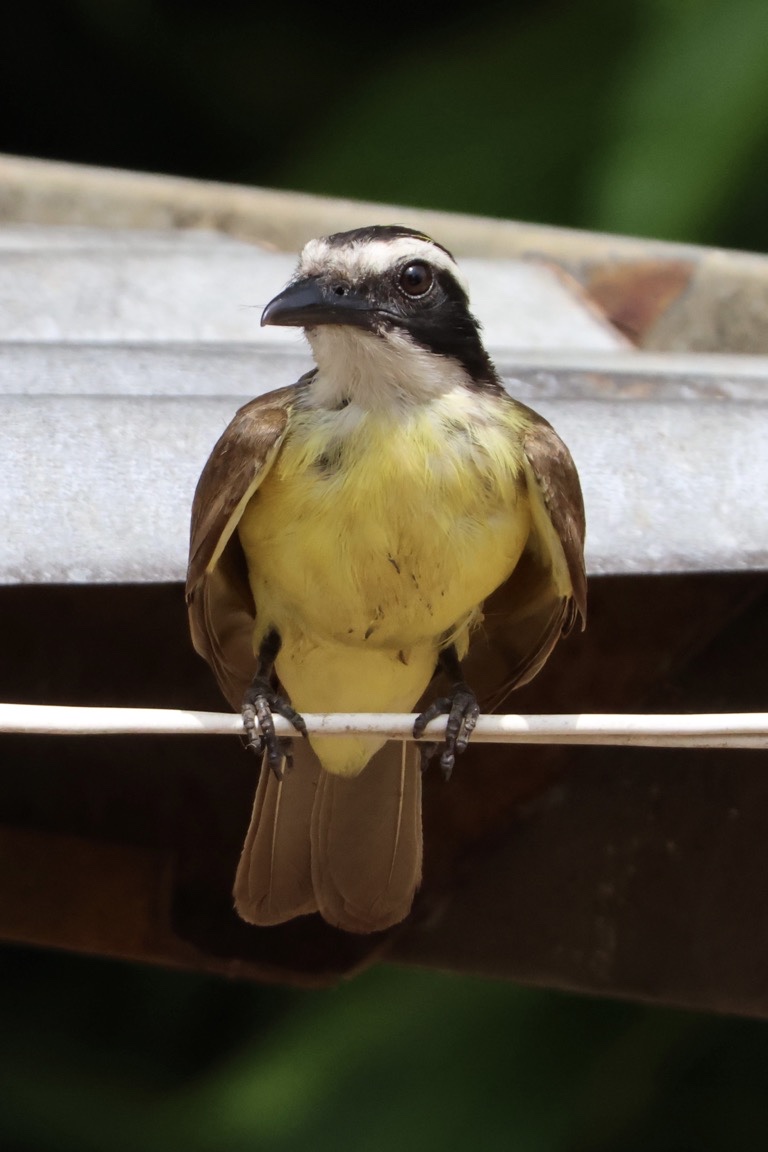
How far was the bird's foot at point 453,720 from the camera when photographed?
2.37 meters

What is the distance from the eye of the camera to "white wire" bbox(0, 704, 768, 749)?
160cm

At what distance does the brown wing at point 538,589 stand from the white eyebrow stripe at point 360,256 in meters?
0.39

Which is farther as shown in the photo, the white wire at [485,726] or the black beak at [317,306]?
the black beak at [317,306]

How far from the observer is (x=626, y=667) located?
98.2 inches

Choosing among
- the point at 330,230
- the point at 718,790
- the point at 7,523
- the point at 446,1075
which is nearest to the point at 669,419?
the point at 718,790

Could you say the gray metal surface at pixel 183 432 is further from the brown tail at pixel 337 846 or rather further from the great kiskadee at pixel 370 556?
the brown tail at pixel 337 846

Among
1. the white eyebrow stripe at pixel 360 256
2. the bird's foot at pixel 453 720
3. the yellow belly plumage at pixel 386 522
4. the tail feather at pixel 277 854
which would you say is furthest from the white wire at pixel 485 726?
the white eyebrow stripe at pixel 360 256

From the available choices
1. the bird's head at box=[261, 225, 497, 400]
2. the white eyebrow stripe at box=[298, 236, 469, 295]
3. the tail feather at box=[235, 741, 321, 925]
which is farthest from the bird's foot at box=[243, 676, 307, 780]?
the white eyebrow stripe at box=[298, 236, 469, 295]

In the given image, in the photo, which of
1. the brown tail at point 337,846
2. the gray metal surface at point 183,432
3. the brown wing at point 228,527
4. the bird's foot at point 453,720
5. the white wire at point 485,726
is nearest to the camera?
the white wire at point 485,726

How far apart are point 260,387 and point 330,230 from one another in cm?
238

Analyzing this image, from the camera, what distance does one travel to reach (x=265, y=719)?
2.38 m

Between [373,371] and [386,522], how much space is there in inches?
12.6

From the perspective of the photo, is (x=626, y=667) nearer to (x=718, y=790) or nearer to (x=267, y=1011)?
(x=718, y=790)

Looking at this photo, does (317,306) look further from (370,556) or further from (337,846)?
(337,846)
